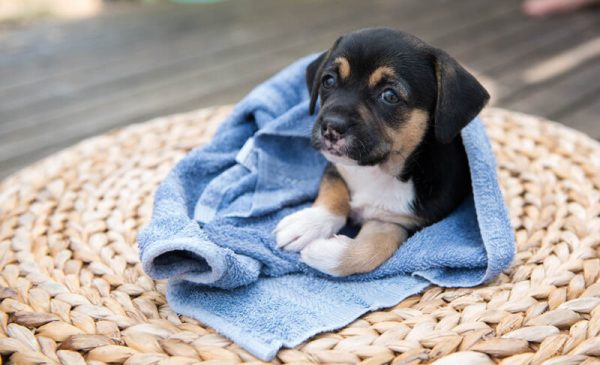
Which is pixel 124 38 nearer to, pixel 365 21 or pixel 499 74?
pixel 365 21

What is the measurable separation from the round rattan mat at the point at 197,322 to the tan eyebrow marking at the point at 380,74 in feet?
2.48

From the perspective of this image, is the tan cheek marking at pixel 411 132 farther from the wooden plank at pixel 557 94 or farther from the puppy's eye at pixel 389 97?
the wooden plank at pixel 557 94

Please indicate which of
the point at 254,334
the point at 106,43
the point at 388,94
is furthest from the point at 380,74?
the point at 106,43

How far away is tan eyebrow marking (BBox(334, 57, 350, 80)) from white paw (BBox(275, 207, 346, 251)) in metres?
0.53

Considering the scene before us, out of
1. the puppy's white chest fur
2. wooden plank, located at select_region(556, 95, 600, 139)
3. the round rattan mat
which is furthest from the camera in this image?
wooden plank, located at select_region(556, 95, 600, 139)

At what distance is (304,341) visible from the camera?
1886 millimetres

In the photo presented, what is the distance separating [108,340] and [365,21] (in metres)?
5.33

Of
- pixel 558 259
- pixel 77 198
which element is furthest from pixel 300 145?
pixel 558 259

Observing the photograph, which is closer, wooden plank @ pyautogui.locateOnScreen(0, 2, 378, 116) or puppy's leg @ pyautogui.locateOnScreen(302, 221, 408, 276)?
puppy's leg @ pyautogui.locateOnScreen(302, 221, 408, 276)

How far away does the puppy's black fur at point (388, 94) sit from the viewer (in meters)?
2.09

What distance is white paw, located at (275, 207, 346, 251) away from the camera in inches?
90.4

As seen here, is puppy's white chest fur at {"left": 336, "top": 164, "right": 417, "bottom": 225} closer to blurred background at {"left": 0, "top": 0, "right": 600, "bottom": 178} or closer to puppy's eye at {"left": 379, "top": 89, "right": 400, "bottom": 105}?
puppy's eye at {"left": 379, "top": 89, "right": 400, "bottom": 105}

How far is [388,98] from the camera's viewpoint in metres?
2.15

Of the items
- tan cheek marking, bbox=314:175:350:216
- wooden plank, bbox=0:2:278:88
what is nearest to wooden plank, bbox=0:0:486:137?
wooden plank, bbox=0:2:278:88
